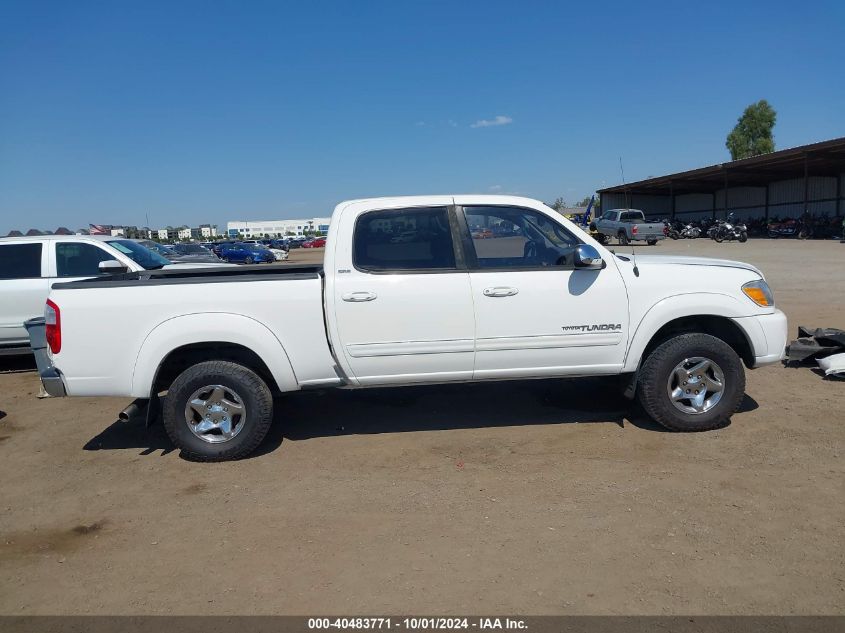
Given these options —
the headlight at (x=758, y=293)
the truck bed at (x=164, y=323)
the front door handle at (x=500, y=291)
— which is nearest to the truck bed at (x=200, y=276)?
the truck bed at (x=164, y=323)

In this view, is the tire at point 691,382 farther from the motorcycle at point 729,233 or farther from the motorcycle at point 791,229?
the motorcycle at point 791,229

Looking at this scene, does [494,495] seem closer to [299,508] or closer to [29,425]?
[299,508]

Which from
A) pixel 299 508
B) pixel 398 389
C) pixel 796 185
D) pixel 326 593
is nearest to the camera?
pixel 326 593

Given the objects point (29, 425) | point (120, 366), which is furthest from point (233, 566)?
point (29, 425)

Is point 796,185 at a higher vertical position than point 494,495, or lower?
higher

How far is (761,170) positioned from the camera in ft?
121

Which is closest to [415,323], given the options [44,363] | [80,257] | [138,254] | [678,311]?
[678,311]

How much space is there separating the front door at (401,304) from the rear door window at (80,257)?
17.6ft

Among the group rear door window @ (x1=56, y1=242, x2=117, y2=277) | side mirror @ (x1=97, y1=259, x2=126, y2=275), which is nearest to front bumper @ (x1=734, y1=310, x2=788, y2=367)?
side mirror @ (x1=97, y1=259, x2=126, y2=275)

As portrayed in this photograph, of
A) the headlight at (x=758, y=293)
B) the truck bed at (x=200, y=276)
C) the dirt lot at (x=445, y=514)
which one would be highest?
the truck bed at (x=200, y=276)

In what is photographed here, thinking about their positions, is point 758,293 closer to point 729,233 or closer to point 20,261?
point 20,261

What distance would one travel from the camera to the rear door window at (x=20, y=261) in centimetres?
832

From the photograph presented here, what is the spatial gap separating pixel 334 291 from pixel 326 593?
2.18 meters
